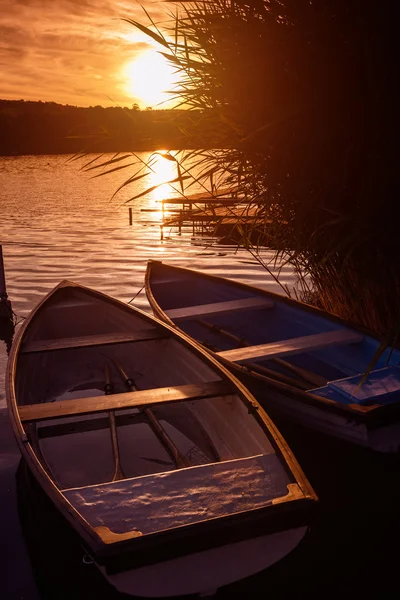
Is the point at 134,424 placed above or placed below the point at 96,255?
below

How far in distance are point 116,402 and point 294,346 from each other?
89.9 inches

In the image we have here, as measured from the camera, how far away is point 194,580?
3.45 meters

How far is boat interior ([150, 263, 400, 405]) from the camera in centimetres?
612

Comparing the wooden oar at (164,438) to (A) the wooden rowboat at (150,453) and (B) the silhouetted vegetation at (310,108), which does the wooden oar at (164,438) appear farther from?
(B) the silhouetted vegetation at (310,108)

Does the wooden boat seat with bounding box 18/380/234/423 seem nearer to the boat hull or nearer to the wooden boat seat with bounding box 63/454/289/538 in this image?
the wooden boat seat with bounding box 63/454/289/538

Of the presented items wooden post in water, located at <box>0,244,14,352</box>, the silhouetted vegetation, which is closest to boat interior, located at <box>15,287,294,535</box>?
the silhouetted vegetation

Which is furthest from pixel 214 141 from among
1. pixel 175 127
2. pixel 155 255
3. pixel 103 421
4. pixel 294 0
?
pixel 155 255

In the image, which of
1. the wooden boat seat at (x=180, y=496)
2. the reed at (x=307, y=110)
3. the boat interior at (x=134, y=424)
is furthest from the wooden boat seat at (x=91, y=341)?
the wooden boat seat at (x=180, y=496)

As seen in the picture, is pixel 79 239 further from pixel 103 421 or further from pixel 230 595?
pixel 230 595

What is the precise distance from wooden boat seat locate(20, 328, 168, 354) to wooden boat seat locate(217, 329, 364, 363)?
97 centimetres

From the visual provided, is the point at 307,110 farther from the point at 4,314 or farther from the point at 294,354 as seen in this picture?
the point at 4,314

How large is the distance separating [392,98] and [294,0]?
122 cm

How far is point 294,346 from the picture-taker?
6.52m

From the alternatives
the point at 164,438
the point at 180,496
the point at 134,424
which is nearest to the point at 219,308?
the point at 134,424
